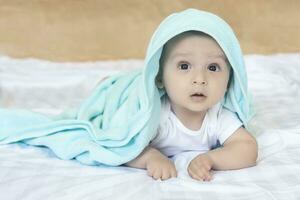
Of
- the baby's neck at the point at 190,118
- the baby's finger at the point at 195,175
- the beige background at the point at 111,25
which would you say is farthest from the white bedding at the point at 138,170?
the beige background at the point at 111,25

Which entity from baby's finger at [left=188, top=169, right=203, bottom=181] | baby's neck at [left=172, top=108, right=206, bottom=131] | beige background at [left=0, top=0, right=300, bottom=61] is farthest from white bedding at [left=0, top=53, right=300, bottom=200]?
beige background at [left=0, top=0, right=300, bottom=61]

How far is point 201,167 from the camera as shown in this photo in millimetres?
1098

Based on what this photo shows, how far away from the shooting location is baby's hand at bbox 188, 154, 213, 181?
1.08m

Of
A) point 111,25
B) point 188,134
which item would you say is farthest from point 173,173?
point 111,25

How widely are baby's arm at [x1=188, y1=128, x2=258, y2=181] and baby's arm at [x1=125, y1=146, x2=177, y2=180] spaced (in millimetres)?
39

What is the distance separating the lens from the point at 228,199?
3.29ft

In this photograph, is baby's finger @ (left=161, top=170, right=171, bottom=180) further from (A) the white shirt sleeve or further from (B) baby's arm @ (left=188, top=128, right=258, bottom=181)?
(A) the white shirt sleeve

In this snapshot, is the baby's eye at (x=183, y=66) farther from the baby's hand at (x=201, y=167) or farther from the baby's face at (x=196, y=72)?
the baby's hand at (x=201, y=167)

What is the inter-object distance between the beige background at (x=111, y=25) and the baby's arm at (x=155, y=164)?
988mm

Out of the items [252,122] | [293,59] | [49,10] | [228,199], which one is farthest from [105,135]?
[49,10]

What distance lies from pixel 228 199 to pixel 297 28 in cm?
147

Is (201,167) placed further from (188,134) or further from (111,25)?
(111,25)

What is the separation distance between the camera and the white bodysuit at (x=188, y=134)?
1218 millimetres

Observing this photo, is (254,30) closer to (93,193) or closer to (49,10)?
(49,10)
